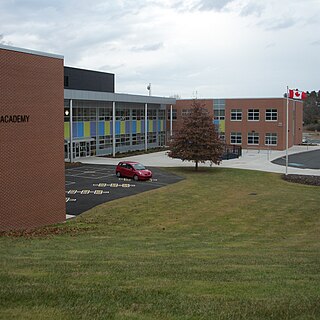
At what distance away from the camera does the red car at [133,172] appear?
1426 inches

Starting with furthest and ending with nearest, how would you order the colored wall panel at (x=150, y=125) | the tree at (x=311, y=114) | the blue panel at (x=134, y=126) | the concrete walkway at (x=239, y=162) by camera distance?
the tree at (x=311, y=114), the colored wall panel at (x=150, y=125), the blue panel at (x=134, y=126), the concrete walkway at (x=239, y=162)

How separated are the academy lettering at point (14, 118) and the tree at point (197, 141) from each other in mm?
23680

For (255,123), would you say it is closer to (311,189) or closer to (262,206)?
(311,189)

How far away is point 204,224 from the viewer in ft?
68.5

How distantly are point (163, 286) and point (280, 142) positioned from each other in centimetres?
5990

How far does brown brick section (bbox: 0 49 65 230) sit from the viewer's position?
1925 cm

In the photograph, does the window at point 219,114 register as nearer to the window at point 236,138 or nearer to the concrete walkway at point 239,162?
the window at point 236,138

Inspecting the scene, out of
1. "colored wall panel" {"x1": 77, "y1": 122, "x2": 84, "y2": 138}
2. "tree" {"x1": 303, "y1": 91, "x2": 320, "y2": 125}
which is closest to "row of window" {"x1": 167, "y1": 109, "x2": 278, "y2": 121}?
"colored wall panel" {"x1": 77, "y1": 122, "x2": 84, "y2": 138}

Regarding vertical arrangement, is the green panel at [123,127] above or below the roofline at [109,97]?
below

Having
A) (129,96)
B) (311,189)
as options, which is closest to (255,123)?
(129,96)

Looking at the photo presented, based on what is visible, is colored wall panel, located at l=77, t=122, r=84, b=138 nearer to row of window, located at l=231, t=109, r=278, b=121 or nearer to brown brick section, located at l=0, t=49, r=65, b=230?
row of window, located at l=231, t=109, r=278, b=121

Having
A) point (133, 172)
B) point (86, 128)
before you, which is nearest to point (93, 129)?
point (86, 128)

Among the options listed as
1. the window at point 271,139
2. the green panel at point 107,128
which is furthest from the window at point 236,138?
the green panel at point 107,128

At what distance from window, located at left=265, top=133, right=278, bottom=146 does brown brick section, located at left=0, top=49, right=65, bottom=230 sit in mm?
48015
